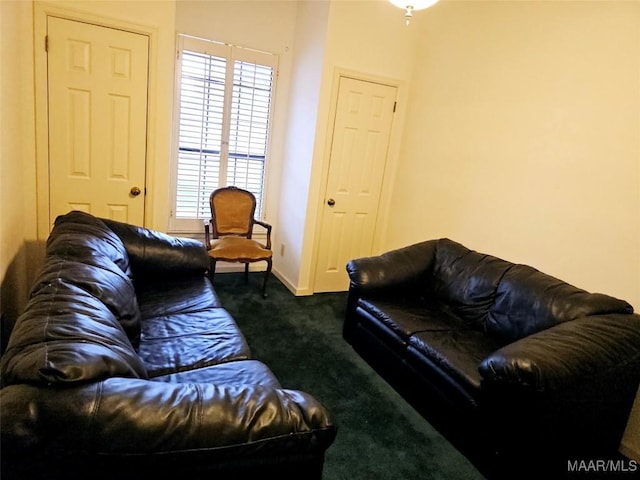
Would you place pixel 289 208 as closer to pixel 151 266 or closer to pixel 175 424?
pixel 151 266

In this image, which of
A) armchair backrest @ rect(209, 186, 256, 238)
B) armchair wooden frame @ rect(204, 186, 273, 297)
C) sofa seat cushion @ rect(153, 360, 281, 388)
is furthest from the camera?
armchair backrest @ rect(209, 186, 256, 238)

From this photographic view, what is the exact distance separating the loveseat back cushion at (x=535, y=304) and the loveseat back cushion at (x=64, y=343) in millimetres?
2029

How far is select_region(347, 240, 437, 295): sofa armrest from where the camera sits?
2809 millimetres

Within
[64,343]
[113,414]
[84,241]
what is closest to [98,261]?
[84,241]

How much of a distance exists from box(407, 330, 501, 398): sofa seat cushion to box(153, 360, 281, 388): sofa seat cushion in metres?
0.96

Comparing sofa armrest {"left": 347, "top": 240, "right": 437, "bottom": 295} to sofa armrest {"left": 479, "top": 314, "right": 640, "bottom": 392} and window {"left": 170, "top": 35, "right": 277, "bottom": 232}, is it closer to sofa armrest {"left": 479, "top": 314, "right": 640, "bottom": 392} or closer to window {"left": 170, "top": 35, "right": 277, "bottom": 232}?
sofa armrest {"left": 479, "top": 314, "right": 640, "bottom": 392}

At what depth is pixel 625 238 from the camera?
2207mm

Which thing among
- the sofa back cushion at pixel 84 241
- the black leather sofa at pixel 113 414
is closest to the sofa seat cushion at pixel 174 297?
the sofa back cushion at pixel 84 241

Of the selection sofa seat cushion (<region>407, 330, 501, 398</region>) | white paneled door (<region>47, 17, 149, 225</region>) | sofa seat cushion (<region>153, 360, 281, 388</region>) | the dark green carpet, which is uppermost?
white paneled door (<region>47, 17, 149, 225</region>)

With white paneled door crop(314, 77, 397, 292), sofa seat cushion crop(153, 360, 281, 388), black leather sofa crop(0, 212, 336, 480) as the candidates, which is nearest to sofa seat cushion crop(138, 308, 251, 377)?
sofa seat cushion crop(153, 360, 281, 388)

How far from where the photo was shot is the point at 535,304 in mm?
2293

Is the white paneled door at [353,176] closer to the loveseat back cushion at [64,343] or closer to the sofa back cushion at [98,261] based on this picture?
the sofa back cushion at [98,261]

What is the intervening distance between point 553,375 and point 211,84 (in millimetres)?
3448

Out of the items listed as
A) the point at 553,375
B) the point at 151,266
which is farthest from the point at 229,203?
the point at 553,375
